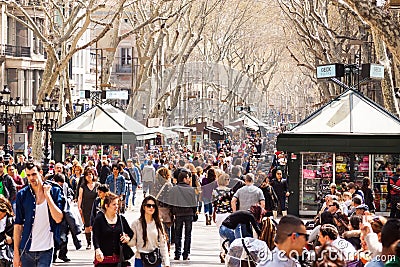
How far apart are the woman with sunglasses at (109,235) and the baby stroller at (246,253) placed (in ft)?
3.57

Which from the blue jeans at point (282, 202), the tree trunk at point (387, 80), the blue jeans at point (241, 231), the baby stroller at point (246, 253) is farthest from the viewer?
the tree trunk at point (387, 80)

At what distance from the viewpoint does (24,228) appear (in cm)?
983

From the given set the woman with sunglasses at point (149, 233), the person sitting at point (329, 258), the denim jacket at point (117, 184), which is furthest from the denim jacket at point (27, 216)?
the denim jacket at point (117, 184)

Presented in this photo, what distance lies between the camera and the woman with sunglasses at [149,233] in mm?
10523

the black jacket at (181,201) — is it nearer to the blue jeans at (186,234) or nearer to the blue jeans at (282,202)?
the blue jeans at (186,234)

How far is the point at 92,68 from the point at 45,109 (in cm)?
4862

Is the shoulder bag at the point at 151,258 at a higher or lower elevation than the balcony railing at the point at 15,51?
lower

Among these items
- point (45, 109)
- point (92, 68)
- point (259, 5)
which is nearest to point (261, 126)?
point (45, 109)

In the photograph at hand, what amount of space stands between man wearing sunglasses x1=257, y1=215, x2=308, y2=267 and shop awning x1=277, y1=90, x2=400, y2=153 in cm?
1545

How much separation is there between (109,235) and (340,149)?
13375 millimetres

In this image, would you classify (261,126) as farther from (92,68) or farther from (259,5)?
(92,68)

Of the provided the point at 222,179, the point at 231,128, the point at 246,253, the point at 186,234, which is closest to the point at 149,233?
the point at 246,253

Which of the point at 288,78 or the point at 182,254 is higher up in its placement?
the point at 288,78

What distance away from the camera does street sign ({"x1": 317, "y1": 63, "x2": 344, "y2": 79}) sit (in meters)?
23.0
